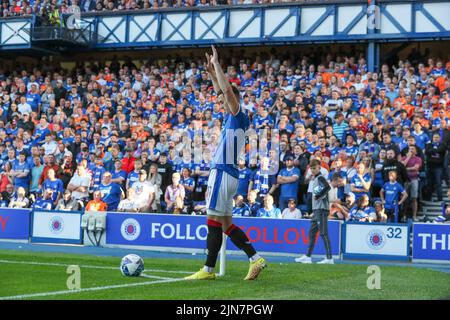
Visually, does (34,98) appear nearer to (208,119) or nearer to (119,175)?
(119,175)

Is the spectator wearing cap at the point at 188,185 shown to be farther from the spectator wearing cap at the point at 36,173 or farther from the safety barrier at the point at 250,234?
the spectator wearing cap at the point at 36,173

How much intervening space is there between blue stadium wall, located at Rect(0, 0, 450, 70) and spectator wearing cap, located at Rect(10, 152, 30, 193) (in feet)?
29.2

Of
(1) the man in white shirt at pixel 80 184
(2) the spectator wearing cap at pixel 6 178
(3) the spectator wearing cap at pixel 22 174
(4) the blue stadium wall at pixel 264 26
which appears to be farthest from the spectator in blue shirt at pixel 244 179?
(4) the blue stadium wall at pixel 264 26

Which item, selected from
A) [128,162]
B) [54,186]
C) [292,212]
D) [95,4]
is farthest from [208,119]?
[95,4]

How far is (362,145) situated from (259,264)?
10470 mm

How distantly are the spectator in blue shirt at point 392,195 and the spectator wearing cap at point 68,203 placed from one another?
27.8ft

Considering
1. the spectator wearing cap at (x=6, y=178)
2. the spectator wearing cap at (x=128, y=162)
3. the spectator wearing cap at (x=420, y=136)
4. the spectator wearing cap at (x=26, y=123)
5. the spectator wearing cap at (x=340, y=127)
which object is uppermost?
the spectator wearing cap at (x=26, y=123)

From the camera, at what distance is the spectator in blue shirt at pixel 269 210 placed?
19328 millimetres

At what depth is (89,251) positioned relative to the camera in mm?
18344

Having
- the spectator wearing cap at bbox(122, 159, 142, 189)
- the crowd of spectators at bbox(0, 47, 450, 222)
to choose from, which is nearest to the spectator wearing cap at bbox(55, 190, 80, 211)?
the crowd of spectators at bbox(0, 47, 450, 222)

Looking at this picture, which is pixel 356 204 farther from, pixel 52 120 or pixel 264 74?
pixel 52 120

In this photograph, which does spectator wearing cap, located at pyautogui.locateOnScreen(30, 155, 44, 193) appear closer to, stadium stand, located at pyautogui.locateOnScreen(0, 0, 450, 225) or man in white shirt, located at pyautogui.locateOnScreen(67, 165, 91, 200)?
stadium stand, located at pyautogui.locateOnScreen(0, 0, 450, 225)

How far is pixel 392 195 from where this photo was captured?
19.0 meters

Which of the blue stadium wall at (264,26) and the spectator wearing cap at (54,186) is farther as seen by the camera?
the blue stadium wall at (264,26)
